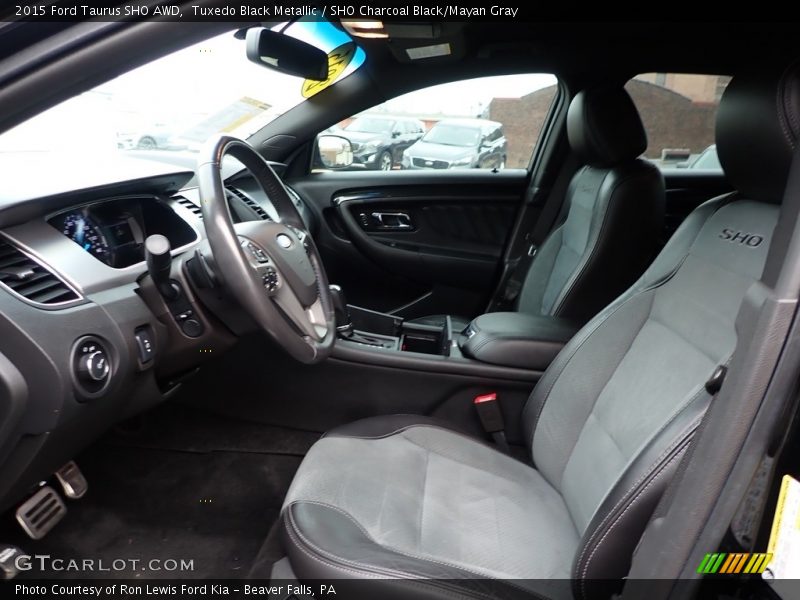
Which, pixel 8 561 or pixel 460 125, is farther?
pixel 460 125

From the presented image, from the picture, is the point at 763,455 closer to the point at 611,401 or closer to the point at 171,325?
the point at 611,401

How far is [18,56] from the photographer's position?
0.81 meters

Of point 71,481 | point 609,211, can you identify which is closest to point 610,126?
point 609,211

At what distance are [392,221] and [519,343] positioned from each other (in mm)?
1229

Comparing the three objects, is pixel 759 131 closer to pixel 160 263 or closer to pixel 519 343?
pixel 519 343

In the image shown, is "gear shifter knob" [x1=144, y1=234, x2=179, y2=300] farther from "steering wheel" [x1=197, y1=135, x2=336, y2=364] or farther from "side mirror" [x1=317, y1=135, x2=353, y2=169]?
"side mirror" [x1=317, y1=135, x2=353, y2=169]

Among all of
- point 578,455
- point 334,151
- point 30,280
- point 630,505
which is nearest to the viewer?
point 630,505

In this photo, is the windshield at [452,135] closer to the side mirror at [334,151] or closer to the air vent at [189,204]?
the side mirror at [334,151]

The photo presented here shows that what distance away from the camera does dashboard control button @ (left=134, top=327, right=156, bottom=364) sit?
129 cm

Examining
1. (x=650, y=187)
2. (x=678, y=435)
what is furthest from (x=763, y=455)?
(x=650, y=187)

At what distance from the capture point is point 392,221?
272 cm

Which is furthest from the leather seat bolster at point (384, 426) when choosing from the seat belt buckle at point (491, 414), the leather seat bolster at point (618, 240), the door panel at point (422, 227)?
the door panel at point (422, 227)

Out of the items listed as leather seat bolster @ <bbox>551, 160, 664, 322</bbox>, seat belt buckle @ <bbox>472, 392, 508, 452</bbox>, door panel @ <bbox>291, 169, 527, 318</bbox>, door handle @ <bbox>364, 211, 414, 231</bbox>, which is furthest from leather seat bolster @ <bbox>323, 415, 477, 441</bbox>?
door handle @ <bbox>364, 211, 414, 231</bbox>

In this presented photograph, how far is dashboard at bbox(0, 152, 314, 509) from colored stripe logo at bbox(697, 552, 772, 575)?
1.08m
